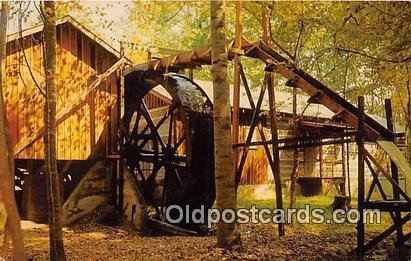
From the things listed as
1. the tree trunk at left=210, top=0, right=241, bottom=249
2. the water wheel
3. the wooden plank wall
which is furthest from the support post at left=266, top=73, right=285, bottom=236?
the wooden plank wall

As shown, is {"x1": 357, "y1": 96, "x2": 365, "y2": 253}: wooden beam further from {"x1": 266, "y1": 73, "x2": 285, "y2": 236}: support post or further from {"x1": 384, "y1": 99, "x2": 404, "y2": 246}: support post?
{"x1": 266, "y1": 73, "x2": 285, "y2": 236}: support post

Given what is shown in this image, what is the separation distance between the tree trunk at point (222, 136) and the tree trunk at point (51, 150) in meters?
2.59

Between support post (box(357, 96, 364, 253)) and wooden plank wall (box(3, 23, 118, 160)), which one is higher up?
wooden plank wall (box(3, 23, 118, 160))

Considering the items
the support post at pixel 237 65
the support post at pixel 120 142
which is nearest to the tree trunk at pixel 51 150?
the support post at pixel 237 65

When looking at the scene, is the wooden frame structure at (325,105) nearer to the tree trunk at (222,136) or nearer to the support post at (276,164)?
the support post at (276,164)

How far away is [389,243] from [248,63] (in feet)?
76.1

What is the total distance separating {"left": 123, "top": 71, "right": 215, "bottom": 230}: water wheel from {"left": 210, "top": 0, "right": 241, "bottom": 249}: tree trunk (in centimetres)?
406

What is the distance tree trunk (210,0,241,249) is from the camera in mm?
7820

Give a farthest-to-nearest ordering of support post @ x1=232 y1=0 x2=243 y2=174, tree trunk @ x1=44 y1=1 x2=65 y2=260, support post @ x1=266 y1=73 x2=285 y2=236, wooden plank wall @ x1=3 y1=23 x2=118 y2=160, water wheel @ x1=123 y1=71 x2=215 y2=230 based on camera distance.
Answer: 1. water wheel @ x1=123 y1=71 x2=215 y2=230
2. wooden plank wall @ x1=3 y1=23 x2=118 y2=160
3. support post @ x1=266 y1=73 x2=285 y2=236
4. support post @ x1=232 y1=0 x2=243 y2=174
5. tree trunk @ x1=44 y1=1 x2=65 y2=260

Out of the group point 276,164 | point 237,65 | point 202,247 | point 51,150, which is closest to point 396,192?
point 276,164

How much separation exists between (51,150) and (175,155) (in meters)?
7.06

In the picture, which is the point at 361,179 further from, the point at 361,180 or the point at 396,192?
the point at 396,192

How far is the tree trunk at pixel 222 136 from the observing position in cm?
782

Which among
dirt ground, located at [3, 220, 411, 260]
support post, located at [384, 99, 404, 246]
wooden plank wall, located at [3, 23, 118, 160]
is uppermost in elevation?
wooden plank wall, located at [3, 23, 118, 160]
